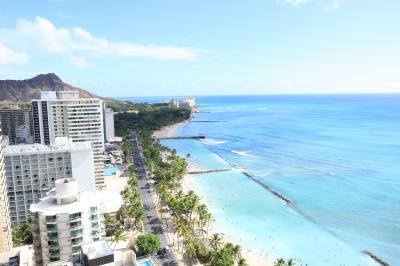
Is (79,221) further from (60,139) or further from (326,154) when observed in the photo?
(326,154)

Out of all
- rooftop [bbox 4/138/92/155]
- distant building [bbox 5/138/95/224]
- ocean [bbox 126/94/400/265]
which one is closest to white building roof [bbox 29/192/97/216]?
distant building [bbox 5/138/95/224]

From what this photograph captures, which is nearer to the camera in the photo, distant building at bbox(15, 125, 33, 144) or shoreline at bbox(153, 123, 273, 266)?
shoreline at bbox(153, 123, 273, 266)

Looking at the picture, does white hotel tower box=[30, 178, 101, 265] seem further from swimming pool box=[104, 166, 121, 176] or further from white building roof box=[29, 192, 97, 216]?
swimming pool box=[104, 166, 121, 176]

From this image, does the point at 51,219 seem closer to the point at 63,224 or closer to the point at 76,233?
the point at 63,224

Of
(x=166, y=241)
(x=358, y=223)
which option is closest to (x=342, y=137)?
(x=358, y=223)

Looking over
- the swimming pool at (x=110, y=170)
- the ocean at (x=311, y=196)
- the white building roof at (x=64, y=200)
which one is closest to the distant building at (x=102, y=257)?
the white building roof at (x=64, y=200)

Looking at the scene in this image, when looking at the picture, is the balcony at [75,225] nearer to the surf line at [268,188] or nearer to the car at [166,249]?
the car at [166,249]

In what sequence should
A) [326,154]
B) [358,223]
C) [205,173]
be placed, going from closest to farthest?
1. [358,223]
2. [205,173]
3. [326,154]
